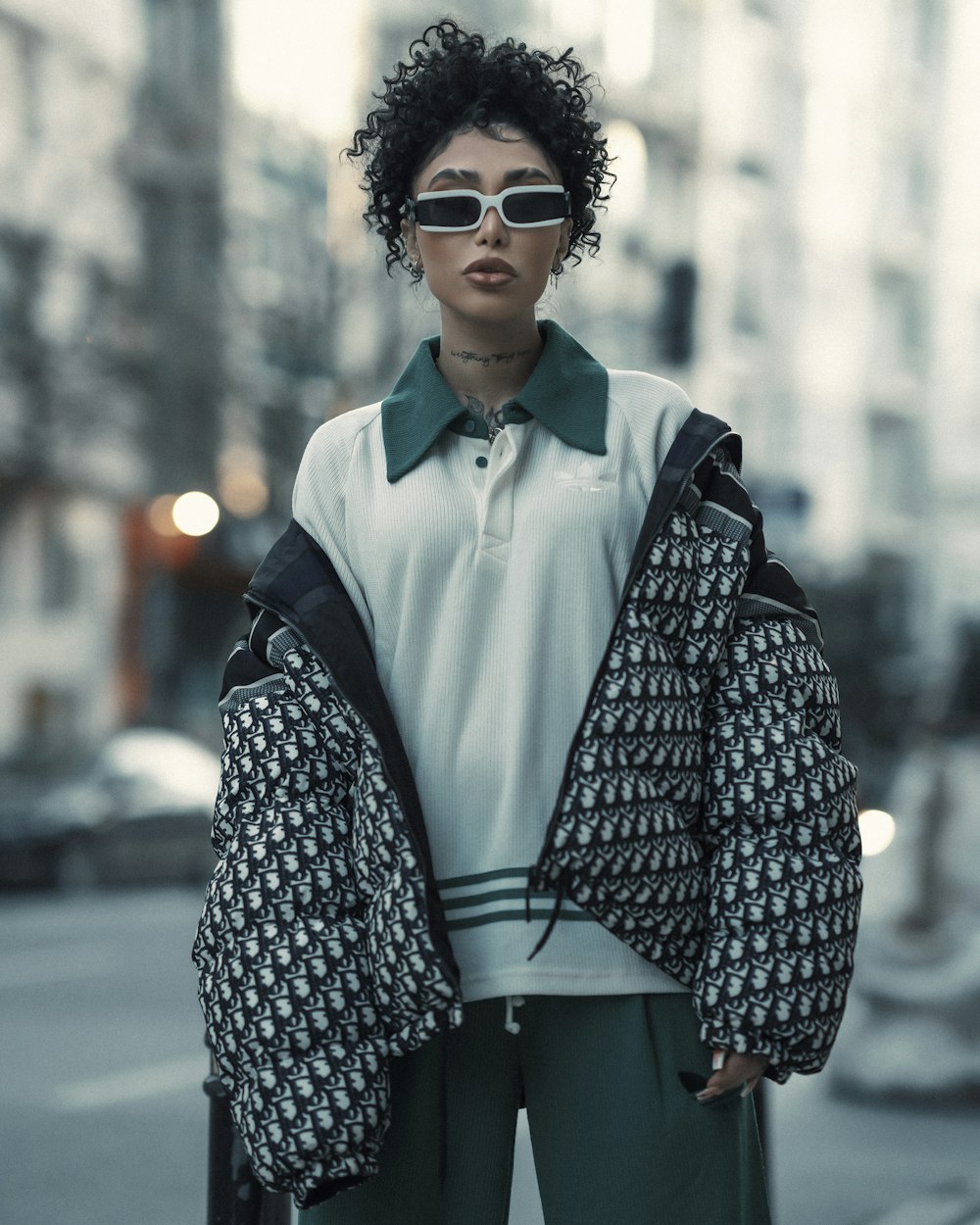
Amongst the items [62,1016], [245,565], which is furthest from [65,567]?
[62,1016]

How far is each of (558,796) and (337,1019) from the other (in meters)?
0.32

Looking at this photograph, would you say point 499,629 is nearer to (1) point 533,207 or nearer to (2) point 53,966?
(1) point 533,207

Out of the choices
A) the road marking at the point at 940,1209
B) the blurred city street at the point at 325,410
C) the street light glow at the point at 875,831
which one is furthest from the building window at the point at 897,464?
the road marking at the point at 940,1209

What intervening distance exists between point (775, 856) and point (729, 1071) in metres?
0.23

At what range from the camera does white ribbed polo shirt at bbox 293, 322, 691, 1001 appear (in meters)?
1.77

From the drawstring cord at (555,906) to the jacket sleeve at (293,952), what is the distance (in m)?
0.18

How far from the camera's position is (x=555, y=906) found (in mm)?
1738

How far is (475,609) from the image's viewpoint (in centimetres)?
180

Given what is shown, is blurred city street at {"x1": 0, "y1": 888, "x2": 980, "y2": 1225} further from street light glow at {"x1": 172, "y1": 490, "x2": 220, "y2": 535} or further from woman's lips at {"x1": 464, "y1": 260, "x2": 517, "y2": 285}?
street light glow at {"x1": 172, "y1": 490, "x2": 220, "y2": 535}

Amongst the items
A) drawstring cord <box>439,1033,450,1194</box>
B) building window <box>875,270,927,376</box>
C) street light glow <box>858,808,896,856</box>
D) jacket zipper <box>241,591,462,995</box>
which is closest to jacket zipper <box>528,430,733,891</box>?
jacket zipper <box>241,591,462,995</box>

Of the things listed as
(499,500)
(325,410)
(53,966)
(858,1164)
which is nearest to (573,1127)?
(499,500)

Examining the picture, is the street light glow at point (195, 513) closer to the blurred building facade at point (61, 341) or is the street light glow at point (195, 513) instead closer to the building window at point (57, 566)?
the blurred building facade at point (61, 341)

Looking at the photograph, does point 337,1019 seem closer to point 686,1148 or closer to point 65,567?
point 686,1148

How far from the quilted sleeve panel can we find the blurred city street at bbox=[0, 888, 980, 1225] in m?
2.49
